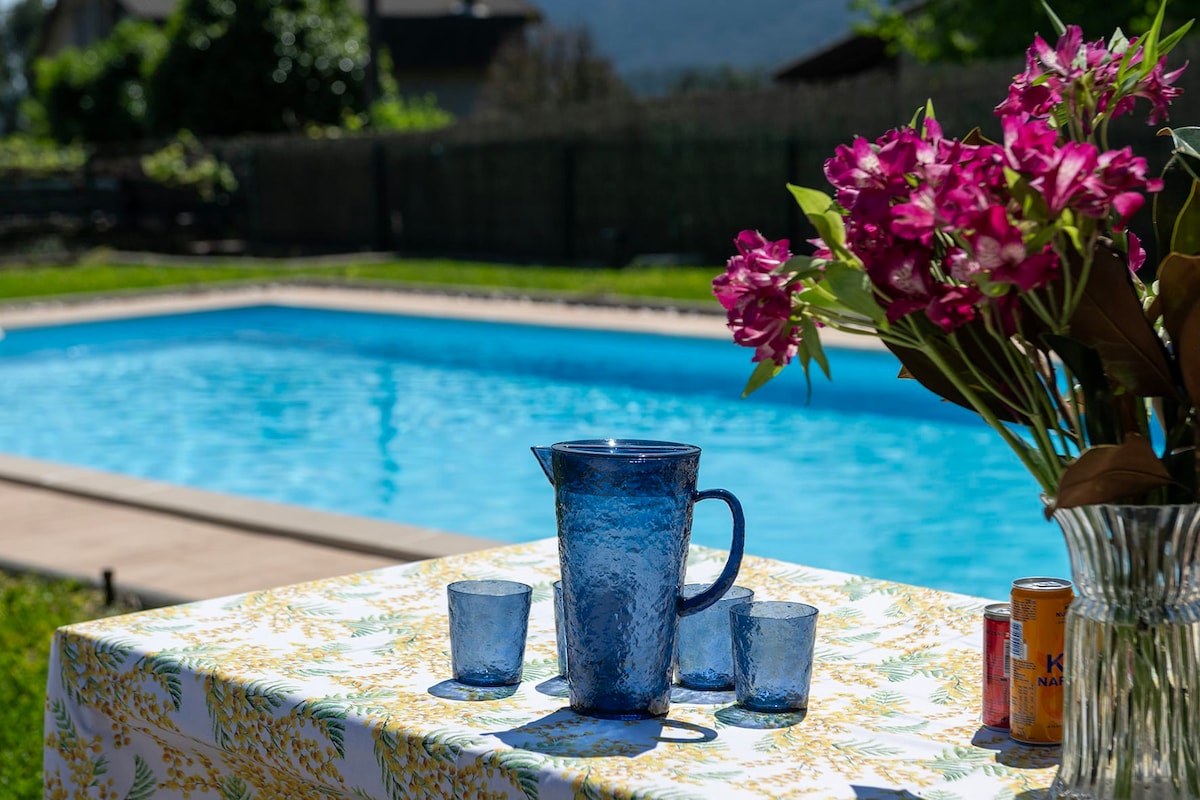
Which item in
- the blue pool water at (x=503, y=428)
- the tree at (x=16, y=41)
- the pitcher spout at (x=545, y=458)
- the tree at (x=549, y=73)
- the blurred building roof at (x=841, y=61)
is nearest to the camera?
the pitcher spout at (x=545, y=458)

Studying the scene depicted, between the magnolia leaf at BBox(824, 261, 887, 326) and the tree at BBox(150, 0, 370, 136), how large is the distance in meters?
26.7

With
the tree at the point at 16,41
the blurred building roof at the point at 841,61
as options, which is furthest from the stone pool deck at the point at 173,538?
the tree at the point at 16,41

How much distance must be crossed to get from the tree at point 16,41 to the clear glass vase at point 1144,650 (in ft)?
318

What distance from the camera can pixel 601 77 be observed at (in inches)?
1874

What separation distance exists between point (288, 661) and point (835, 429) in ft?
26.3

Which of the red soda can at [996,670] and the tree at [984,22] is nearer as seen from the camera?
the red soda can at [996,670]

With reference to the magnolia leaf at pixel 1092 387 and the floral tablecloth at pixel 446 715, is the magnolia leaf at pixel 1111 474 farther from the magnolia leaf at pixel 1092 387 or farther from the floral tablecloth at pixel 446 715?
the floral tablecloth at pixel 446 715

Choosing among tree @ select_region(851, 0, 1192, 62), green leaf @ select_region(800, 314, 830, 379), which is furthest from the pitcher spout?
tree @ select_region(851, 0, 1192, 62)

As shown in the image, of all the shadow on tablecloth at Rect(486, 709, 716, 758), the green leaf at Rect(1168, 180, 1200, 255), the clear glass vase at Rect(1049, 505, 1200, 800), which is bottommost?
the shadow on tablecloth at Rect(486, 709, 716, 758)

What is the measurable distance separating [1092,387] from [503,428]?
28.5 feet

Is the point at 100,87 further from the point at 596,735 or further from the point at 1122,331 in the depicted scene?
the point at 1122,331

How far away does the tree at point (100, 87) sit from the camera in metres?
31.5

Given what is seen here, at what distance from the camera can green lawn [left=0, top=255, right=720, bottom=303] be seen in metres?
15.0

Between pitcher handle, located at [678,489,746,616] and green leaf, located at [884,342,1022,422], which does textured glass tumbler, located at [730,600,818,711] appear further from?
green leaf, located at [884,342,1022,422]
